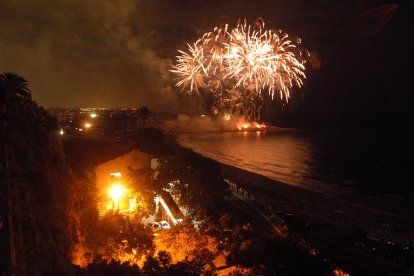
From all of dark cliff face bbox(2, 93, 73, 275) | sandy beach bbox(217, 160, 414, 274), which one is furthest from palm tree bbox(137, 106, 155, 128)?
dark cliff face bbox(2, 93, 73, 275)

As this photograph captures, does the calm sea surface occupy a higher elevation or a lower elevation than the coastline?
lower

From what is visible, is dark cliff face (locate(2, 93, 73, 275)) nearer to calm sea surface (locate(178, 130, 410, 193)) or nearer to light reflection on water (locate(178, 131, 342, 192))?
light reflection on water (locate(178, 131, 342, 192))

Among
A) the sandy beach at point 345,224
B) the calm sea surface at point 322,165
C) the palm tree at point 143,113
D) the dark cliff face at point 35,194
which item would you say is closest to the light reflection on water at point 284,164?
the calm sea surface at point 322,165

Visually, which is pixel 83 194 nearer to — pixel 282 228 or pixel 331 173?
pixel 282 228

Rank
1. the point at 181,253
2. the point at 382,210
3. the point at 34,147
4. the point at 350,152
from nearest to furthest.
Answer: the point at 34,147
the point at 181,253
the point at 382,210
the point at 350,152

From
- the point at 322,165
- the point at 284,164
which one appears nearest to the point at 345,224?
the point at 284,164

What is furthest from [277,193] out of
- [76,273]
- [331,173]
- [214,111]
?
[214,111]

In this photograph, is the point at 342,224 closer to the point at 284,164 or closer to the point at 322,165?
the point at 284,164

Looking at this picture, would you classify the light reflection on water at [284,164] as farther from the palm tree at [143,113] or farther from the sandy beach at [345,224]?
the palm tree at [143,113]
